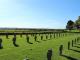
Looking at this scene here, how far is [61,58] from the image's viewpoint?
18469mm

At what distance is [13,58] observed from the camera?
17.2 metres

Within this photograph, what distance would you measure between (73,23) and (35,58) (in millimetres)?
167660

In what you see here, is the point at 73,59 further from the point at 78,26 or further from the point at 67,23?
the point at 67,23

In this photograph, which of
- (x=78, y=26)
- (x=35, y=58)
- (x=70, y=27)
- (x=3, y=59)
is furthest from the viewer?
(x=70, y=27)

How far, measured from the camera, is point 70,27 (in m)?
178

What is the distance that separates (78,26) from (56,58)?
5914 inches

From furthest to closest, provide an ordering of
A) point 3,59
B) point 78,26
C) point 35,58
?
point 78,26 < point 35,58 < point 3,59

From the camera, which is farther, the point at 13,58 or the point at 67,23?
the point at 67,23

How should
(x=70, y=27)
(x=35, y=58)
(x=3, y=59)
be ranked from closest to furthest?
(x=3, y=59) → (x=35, y=58) → (x=70, y=27)

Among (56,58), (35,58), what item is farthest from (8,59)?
(56,58)

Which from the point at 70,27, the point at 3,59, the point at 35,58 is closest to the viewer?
the point at 3,59

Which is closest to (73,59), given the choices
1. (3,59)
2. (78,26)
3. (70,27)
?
(3,59)

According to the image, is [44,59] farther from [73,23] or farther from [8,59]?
[73,23]

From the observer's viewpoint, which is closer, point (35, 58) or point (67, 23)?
point (35, 58)
